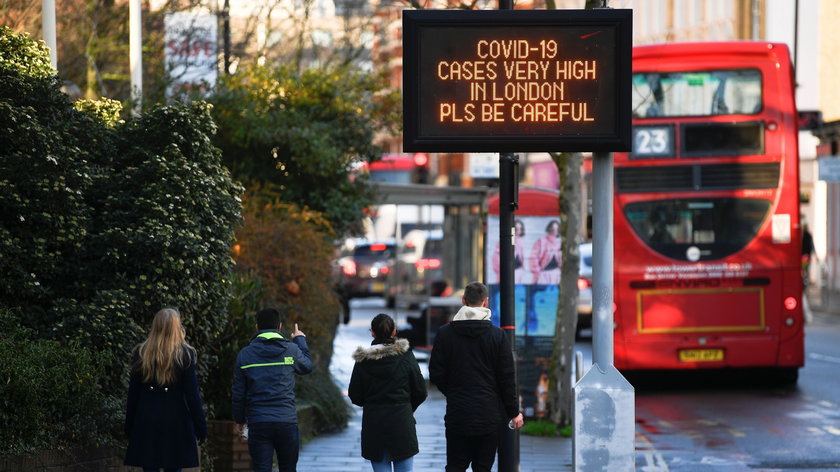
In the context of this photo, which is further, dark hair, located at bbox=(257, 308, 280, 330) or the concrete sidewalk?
the concrete sidewalk

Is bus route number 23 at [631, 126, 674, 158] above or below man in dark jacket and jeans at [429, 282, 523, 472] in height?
above

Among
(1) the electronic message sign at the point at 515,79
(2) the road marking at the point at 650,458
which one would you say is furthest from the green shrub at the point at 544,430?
(1) the electronic message sign at the point at 515,79

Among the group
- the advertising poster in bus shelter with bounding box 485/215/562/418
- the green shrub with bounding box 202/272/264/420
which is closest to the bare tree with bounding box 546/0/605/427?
the advertising poster in bus shelter with bounding box 485/215/562/418

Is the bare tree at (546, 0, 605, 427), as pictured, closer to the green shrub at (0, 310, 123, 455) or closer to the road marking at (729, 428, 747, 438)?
the road marking at (729, 428, 747, 438)

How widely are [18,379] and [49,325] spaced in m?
1.75

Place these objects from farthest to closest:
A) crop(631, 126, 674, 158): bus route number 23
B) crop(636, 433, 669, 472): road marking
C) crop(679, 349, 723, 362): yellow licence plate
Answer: crop(631, 126, 674, 158): bus route number 23, crop(679, 349, 723, 362): yellow licence plate, crop(636, 433, 669, 472): road marking

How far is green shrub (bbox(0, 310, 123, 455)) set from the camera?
347 inches

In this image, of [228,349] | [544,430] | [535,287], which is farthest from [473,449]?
[535,287]

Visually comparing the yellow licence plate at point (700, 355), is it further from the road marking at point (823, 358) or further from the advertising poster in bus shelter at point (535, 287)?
the road marking at point (823, 358)

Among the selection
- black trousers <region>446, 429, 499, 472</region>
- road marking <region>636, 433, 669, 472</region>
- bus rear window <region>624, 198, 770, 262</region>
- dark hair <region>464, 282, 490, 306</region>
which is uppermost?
bus rear window <region>624, 198, 770, 262</region>

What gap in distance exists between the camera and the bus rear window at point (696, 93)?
18.8m

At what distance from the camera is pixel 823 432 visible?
1490cm

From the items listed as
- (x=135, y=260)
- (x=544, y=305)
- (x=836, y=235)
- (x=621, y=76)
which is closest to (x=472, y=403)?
(x=621, y=76)

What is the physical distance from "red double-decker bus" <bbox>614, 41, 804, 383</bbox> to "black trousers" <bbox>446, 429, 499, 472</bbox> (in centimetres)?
979
